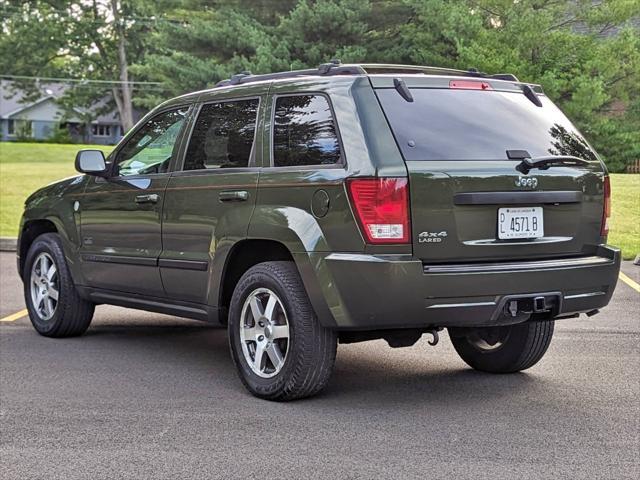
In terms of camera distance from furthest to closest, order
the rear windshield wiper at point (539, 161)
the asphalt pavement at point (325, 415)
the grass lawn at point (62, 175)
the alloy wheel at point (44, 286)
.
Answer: the grass lawn at point (62, 175), the alloy wheel at point (44, 286), the rear windshield wiper at point (539, 161), the asphalt pavement at point (325, 415)

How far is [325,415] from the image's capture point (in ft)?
18.0

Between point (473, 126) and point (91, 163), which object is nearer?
point (473, 126)

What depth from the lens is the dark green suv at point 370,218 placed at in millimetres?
5285

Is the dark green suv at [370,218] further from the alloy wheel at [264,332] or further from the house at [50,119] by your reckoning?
the house at [50,119]

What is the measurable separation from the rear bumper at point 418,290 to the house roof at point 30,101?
2656 inches

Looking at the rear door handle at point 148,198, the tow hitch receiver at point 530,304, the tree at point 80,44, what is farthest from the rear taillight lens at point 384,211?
the tree at point 80,44

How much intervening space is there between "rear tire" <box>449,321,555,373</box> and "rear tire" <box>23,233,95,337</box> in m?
2.96

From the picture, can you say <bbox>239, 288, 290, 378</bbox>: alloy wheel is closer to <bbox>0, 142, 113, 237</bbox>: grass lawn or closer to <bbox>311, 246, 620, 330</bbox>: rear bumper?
<bbox>311, 246, 620, 330</bbox>: rear bumper

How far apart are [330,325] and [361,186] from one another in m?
0.77

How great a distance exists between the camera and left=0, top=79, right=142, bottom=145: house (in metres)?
74.5

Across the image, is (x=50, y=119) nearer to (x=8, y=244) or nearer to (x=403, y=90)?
(x=8, y=244)

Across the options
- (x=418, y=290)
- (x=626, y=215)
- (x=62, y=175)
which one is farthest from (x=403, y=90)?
(x=62, y=175)

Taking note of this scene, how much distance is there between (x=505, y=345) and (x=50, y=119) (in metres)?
78.4

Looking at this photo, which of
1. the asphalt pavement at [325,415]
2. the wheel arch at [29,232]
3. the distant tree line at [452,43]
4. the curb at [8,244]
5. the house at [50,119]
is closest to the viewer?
the asphalt pavement at [325,415]
